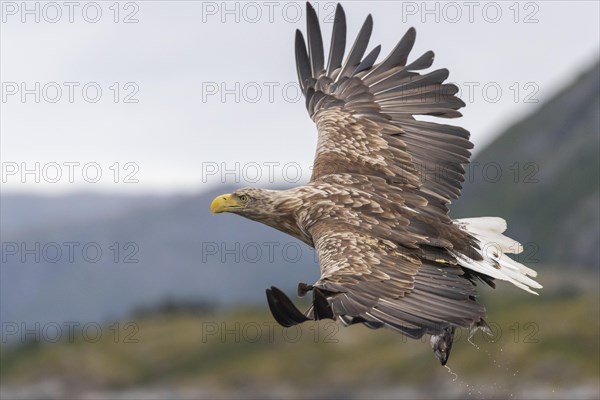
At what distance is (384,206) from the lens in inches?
535

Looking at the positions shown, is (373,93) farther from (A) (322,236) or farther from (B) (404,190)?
(A) (322,236)

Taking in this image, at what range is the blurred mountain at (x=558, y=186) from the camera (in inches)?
5979

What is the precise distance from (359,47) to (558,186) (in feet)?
515

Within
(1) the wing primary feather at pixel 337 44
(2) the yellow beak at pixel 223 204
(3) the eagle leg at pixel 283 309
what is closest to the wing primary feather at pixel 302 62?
(1) the wing primary feather at pixel 337 44

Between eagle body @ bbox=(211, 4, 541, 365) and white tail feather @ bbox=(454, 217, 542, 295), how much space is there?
2 cm

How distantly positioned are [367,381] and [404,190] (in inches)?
2653

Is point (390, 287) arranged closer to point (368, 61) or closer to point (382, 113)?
point (382, 113)

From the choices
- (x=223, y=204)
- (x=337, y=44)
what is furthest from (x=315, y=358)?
(x=223, y=204)

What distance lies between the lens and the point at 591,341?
2736 inches

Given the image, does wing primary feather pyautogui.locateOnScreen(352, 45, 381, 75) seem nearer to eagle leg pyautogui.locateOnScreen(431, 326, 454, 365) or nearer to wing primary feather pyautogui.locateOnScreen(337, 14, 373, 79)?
wing primary feather pyautogui.locateOnScreen(337, 14, 373, 79)

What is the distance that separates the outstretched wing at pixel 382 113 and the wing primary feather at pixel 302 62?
0.6 inches

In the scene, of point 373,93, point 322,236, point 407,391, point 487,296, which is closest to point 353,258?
Result: point 322,236

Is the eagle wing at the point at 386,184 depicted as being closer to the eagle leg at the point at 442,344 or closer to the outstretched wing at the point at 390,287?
the outstretched wing at the point at 390,287

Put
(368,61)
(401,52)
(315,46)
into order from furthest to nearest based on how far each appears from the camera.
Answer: (315,46), (368,61), (401,52)
